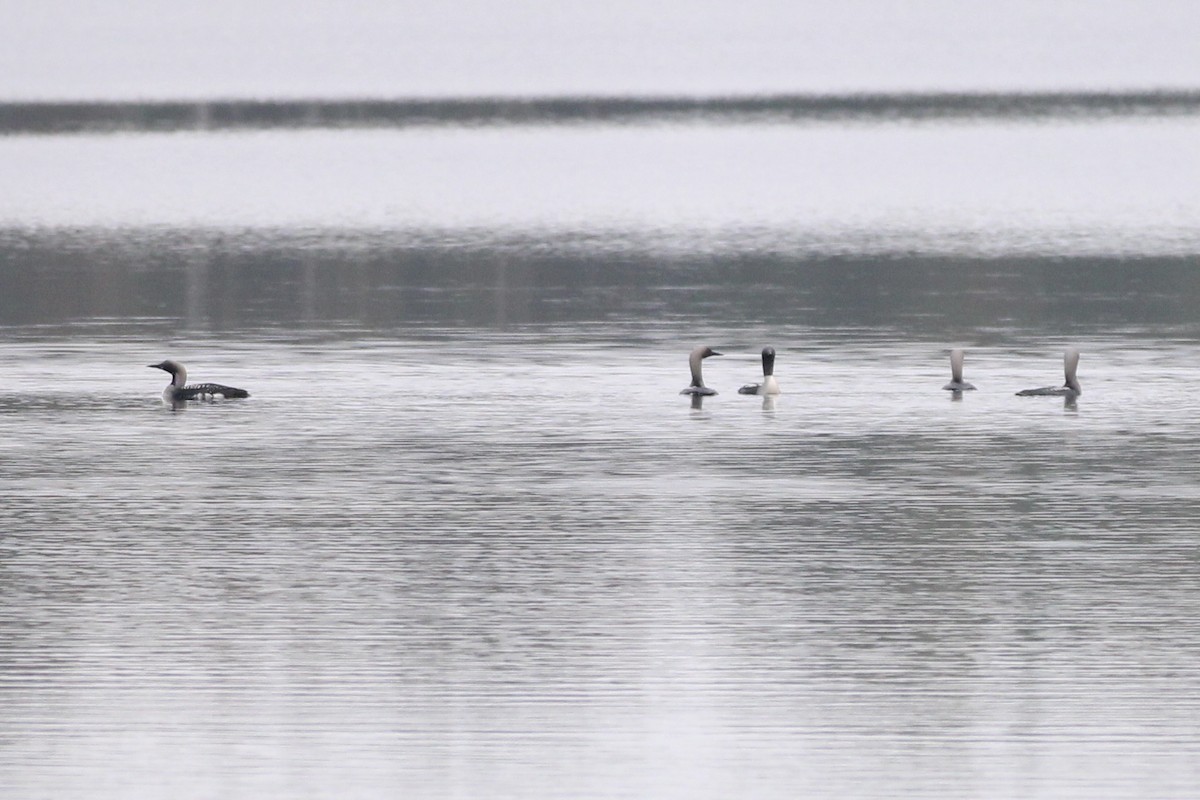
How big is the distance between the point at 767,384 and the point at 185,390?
20.6 feet

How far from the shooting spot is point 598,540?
20078 mm

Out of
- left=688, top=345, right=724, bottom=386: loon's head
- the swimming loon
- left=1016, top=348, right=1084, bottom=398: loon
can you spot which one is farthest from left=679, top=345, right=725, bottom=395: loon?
the swimming loon

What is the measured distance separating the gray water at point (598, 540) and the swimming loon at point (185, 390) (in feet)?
0.66

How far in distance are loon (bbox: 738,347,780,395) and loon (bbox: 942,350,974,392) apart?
1921 mm

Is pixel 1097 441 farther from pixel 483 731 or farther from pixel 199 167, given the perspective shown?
pixel 199 167

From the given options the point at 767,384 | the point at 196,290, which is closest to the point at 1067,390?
the point at 767,384

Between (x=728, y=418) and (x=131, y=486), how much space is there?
23.4ft

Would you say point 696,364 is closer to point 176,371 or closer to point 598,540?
point 176,371

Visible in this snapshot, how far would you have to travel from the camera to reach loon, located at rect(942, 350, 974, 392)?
29.4 m

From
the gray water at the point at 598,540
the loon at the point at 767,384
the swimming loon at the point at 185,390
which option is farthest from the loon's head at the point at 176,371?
the loon at the point at 767,384

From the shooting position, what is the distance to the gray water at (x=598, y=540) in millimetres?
14141

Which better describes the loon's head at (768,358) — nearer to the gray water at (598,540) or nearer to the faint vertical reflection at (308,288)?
the gray water at (598,540)

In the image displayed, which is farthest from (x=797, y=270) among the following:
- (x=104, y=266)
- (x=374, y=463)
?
(x=374, y=463)

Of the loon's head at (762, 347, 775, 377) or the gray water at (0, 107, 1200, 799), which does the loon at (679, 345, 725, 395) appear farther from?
the loon's head at (762, 347, 775, 377)
